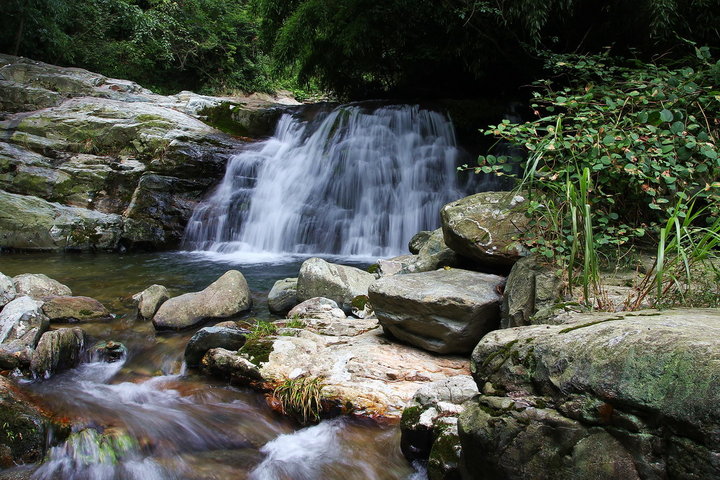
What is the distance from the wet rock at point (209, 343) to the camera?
164 inches

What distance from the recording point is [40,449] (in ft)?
9.52

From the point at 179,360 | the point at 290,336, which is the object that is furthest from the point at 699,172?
the point at 179,360

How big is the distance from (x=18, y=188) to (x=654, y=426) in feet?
→ 39.6

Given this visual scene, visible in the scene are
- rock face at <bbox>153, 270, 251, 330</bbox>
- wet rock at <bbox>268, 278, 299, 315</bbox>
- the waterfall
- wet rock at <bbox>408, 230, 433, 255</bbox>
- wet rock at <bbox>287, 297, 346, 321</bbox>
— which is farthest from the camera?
the waterfall

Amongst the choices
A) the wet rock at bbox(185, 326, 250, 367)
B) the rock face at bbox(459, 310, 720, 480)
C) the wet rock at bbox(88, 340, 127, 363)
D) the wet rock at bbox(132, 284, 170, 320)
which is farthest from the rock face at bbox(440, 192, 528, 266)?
the wet rock at bbox(132, 284, 170, 320)

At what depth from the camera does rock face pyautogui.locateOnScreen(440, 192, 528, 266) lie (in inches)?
163

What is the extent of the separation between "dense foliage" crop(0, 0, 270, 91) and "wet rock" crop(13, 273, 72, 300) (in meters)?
10.5

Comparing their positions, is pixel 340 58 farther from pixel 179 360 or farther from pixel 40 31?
pixel 179 360

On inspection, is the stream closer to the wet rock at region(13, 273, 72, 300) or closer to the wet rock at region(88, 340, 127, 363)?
the wet rock at region(88, 340, 127, 363)

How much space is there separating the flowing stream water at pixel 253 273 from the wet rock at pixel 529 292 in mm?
1190

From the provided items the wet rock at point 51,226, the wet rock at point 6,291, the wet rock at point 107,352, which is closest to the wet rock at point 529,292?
the wet rock at point 107,352

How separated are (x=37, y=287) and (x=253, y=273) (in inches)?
121

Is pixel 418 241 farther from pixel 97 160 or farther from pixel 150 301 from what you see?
pixel 97 160

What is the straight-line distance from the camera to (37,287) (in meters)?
5.78
